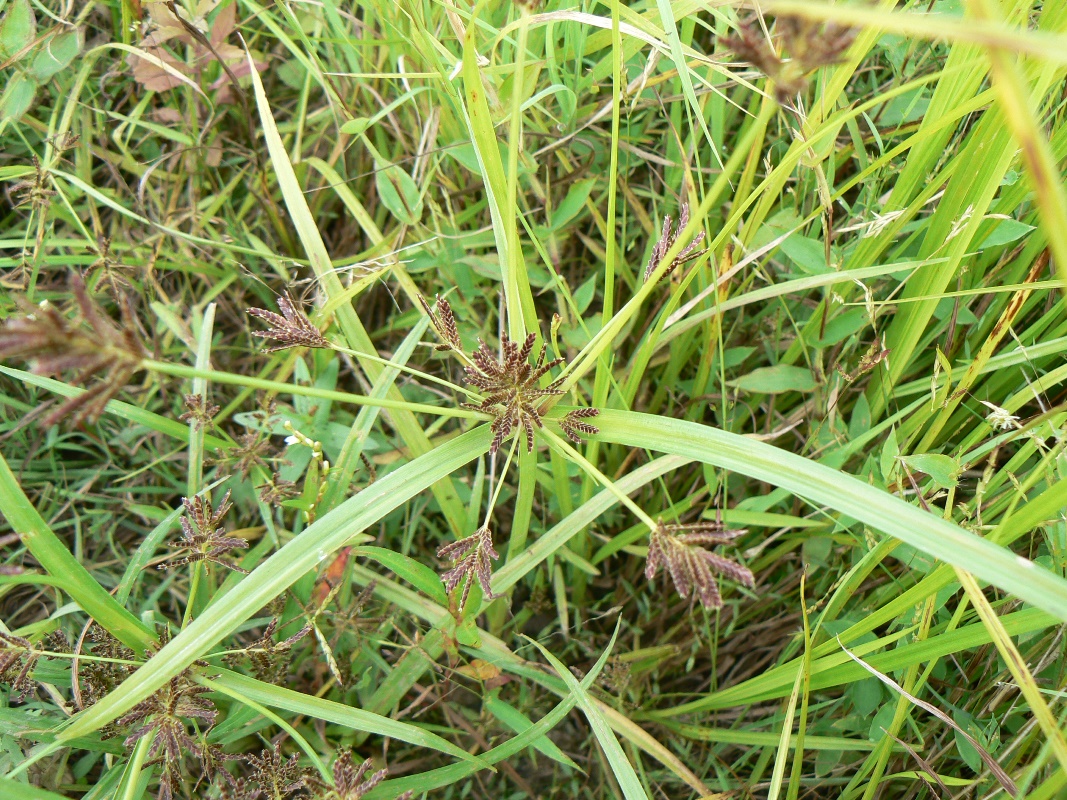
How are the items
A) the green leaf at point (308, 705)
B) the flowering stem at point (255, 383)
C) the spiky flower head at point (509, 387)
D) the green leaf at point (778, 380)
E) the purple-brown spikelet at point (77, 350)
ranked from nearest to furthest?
1. the purple-brown spikelet at point (77, 350)
2. the flowering stem at point (255, 383)
3. the spiky flower head at point (509, 387)
4. the green leaf at point (308, 705)
5. the green leaf at point (778, 380)

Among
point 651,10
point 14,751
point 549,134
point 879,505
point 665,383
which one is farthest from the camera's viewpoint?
point 665,383

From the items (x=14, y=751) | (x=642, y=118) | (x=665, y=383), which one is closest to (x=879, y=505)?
(x=665, y=383)

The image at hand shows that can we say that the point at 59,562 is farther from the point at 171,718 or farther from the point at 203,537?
the point at 171,718

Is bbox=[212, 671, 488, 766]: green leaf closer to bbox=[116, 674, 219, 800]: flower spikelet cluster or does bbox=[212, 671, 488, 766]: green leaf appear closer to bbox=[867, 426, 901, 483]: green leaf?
bbox=[116, 674, 219, 800]: flower spikelet cluster

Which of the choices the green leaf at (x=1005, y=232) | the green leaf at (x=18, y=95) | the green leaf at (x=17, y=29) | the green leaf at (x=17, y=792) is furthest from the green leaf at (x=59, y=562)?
the green leaf at (x=1005, y=232)

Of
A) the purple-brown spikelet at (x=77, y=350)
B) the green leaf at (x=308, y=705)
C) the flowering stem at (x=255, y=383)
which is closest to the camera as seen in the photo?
the purple-brown spikelet at (x=77, y=350)

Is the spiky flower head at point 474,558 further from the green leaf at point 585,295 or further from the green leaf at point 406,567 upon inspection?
the green leaf at point 585,295

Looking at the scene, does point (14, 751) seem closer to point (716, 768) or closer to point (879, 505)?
point (716, 768)

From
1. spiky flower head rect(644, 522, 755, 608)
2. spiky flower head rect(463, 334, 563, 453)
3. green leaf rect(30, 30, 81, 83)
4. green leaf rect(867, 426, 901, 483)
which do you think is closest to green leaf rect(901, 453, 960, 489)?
green leaf rect(867, 426, 901, 483)
